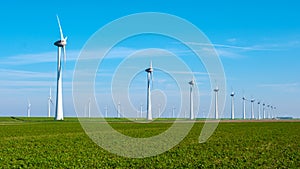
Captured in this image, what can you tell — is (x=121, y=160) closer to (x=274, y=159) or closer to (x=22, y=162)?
(x=22, y=162)

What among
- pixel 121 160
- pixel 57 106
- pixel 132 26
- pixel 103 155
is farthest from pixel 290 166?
pixel 57 106

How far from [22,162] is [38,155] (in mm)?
4163

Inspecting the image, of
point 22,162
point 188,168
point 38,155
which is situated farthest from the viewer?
point 38,155

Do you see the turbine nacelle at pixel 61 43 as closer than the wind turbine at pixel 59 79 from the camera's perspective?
No

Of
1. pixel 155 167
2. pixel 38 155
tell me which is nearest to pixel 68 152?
pixel 38 155

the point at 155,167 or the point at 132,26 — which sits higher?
the point at 132,26

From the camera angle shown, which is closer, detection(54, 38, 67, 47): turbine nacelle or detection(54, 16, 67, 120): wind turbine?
detection(54, 16, 67, 120): wind turbine

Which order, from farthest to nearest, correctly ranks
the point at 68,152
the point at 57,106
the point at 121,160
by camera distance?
the point at 57,106
the point at 68,152
the point at 121,160

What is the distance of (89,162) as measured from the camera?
89.9ft

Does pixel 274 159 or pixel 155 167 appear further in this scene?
pixel 274 159

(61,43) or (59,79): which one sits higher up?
(61,43)

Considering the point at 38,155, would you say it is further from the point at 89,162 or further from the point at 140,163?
the point at 140,163

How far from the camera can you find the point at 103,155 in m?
31.6

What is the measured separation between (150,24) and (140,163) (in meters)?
12.0
